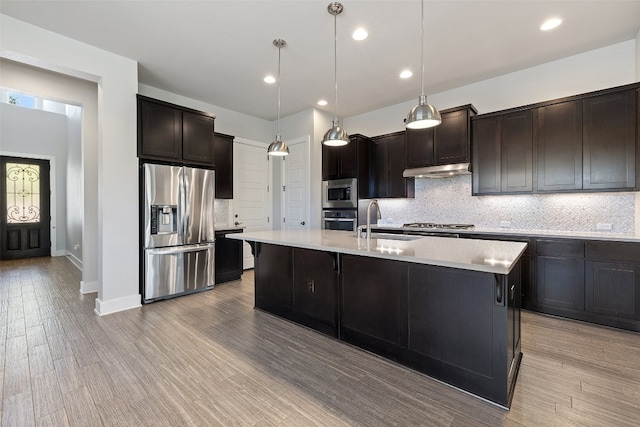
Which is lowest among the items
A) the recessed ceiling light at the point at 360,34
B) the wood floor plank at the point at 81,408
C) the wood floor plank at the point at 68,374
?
the wood floor plank at the point at 81,408

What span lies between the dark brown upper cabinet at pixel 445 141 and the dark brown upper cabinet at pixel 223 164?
3.20m

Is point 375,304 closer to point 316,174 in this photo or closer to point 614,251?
point 614,251

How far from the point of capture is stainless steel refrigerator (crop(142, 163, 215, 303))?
3.79 meters

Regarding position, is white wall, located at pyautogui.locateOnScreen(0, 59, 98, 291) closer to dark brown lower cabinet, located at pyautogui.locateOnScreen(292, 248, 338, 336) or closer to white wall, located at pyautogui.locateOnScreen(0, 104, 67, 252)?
dark brown lower cabinet, located at pyautogui.locateOnScreen(292, 248, 338, 336)

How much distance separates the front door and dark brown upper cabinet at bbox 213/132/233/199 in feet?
18.4

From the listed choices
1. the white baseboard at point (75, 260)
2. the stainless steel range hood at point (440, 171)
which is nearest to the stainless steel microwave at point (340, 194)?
the stainless steel range hood at point (440, 171)

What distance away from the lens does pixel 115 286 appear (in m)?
3.53

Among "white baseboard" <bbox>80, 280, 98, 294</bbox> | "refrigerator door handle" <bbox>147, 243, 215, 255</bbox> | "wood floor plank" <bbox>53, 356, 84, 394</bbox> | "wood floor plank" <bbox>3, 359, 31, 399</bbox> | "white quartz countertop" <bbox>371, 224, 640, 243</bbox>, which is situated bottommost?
"wood floor plank" <bbox>53, 356, 84, 394</bbox>

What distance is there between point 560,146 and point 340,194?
317 cm

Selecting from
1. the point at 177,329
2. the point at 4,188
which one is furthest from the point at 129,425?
the point at 4,188

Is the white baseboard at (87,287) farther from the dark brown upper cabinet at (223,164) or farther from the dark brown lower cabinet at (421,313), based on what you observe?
the dark brown lower cabinet at (421,313)

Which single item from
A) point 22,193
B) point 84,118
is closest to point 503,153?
point 84,118

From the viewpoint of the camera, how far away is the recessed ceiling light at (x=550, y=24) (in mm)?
2896

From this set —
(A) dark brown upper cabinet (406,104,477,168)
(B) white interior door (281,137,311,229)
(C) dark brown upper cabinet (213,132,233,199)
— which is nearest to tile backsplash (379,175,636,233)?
(A) dark brown upper cabinet (406,104,477,168)
